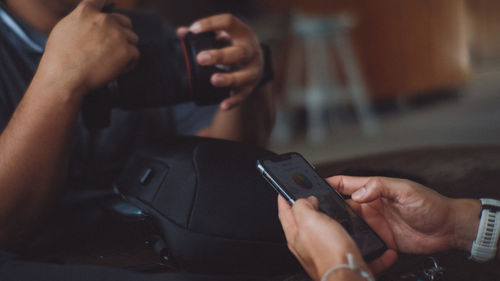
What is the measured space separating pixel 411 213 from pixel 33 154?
452 mm

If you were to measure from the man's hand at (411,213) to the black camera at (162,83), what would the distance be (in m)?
0.28

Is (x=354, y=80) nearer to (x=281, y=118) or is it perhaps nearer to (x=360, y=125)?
(x=360, y=125)

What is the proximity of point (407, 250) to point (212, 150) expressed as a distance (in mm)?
239

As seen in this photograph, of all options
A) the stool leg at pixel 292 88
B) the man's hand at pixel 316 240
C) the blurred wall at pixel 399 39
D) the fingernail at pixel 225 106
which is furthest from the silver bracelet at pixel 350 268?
the blurred wall at pixel 399 39

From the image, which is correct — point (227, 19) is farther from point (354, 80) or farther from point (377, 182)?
point (354, 80)

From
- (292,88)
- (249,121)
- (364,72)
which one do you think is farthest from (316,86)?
(249,121)

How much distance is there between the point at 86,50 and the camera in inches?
24.5

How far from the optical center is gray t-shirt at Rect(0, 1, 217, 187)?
0.72 metres

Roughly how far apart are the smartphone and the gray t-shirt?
0.22 m

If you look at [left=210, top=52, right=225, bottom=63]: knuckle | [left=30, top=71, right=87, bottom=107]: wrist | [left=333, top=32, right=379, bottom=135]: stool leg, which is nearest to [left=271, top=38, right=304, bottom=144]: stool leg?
[left=333, top=32, right=379, bottom=135]: stool leg

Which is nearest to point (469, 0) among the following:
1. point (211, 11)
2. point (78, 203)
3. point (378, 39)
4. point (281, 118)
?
point (378, 39)

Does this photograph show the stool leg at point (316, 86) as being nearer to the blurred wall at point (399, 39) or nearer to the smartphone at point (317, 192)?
the blurred wall at point (399, 39)

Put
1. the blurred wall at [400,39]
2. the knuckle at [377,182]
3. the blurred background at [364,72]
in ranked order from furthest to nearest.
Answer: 1. the blurred wall at [400,39]
2. the blurred background at [364,72]
3. the knuckle at [377,182]

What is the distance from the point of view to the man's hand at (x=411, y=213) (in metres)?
0.48
